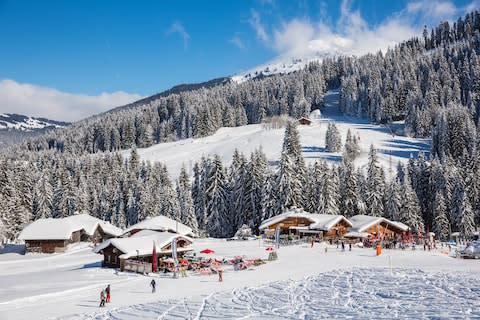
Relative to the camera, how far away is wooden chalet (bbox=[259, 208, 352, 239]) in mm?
58719

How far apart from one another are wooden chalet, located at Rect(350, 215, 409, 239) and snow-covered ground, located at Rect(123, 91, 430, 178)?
1316 inches

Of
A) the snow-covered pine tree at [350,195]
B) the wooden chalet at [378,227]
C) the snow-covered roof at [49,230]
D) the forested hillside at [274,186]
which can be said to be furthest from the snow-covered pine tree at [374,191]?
the snow-covered roof at [49,230]

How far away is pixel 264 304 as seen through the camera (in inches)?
1045

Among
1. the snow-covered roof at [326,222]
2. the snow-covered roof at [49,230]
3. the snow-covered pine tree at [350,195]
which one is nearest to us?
the snow-covered roof at [326,222]

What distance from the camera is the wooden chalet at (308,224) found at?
58719 mm

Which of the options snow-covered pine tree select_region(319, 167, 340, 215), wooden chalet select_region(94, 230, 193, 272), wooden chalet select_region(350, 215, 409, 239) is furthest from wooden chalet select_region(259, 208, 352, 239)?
wooden chalet select_region(94, 230, 193, 272)

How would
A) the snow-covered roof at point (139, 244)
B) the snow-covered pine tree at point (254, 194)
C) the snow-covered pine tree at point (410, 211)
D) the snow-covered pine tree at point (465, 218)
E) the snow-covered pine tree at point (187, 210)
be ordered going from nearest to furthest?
the snow-covered roof at point (139, 244) → the snow-covered pine tree at point (465, 218) → the snow-covered pine tree at point (410, 211) → the snow-covered pine tree at point (254, 194) → the snow-covered pine tree at point (187, 210)

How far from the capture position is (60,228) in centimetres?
6106

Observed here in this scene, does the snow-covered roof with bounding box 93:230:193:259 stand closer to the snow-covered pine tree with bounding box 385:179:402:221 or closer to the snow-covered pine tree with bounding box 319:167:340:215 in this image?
the snow-covered pine tree with bounding box 319:167:340:215

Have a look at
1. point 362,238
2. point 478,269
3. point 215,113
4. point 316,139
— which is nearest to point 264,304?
point 478,269

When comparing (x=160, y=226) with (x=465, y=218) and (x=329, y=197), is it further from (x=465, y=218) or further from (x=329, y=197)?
(x=465, y=218)

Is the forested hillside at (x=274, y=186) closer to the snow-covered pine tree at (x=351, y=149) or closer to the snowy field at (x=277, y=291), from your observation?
the snow-covered pine tree at (x=351, y=149)

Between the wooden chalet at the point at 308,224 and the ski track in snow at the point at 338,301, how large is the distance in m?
24.8

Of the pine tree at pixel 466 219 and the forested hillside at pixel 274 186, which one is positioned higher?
the forested hillside at pixel 274 186
